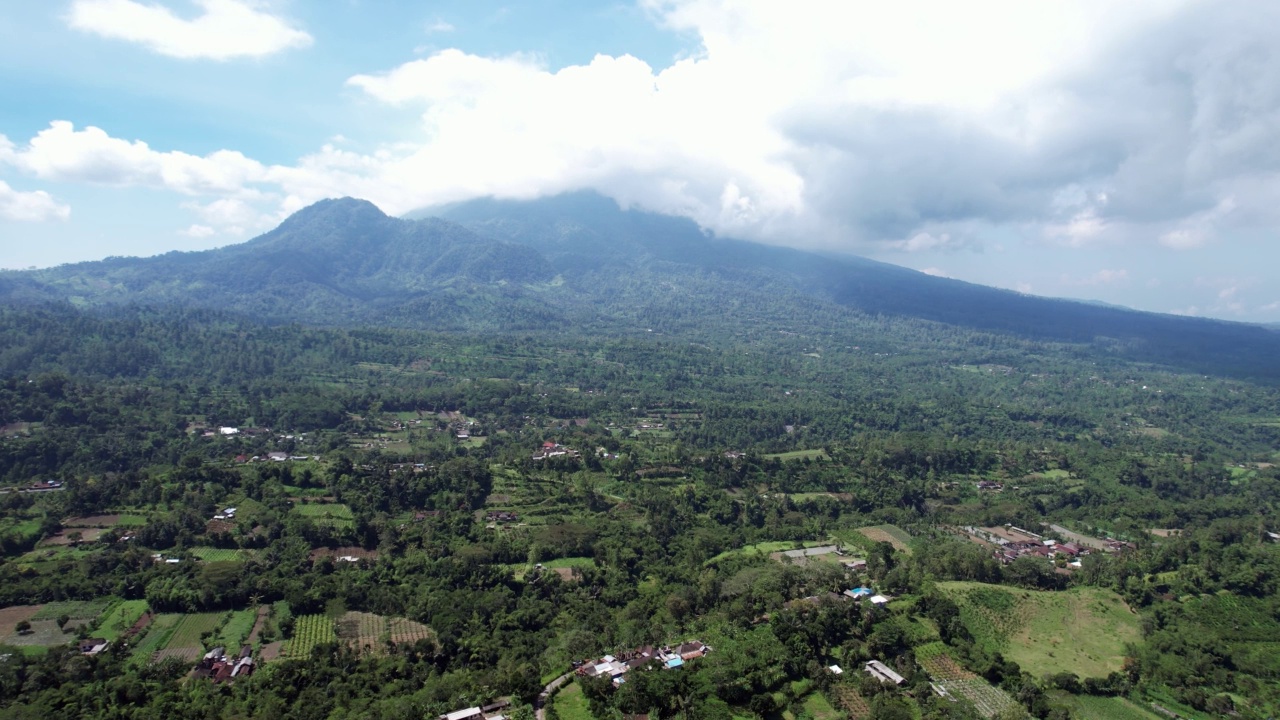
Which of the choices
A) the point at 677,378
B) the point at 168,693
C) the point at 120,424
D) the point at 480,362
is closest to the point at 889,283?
the point at 677,378

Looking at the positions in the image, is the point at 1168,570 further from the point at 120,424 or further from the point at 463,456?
the point at 120,424

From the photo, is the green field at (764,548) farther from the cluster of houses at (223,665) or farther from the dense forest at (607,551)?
the cluster of houses at (223,665)

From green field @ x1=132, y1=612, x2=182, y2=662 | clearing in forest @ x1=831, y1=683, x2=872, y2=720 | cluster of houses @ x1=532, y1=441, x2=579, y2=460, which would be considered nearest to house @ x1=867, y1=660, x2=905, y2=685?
clearing in forest @ x1=831, y1=683, x2=872, y2=720

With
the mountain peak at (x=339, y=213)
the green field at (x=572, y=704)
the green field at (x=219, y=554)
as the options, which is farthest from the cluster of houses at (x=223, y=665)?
the mountain peak at (x=339, y=213)

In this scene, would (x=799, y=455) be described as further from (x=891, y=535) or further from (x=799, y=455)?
(x=891, y=535)

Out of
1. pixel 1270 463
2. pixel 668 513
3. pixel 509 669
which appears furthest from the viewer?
pixel 1270 463

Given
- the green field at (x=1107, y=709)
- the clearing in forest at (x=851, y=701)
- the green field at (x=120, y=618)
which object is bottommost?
the green field at (x=120, y=618)
